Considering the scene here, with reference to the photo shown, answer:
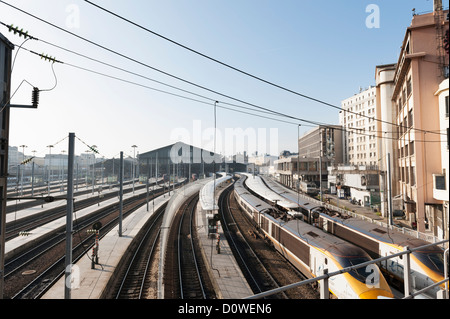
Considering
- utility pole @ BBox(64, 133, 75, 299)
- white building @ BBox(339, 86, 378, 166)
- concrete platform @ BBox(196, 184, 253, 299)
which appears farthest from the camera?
white building @ BBox(339, 86, 378, 166)

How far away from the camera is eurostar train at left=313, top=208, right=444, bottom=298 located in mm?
11930

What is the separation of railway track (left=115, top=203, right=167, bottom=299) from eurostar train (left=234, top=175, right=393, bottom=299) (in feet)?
28.3

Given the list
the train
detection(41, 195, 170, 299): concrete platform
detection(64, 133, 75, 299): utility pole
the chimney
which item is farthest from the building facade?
detection(64, 133, 75, 299): utility pole

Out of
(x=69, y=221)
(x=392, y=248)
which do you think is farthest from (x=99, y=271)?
(x=392, y=248)

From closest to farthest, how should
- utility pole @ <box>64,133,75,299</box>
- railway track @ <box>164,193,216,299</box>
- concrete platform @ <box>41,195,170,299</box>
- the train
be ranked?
utility pole @ <box>64,133,75,299</box> < concrete platform @ <box>41,195,170,299</box> < the train < railway track @ <box>164,193,216,299</box>

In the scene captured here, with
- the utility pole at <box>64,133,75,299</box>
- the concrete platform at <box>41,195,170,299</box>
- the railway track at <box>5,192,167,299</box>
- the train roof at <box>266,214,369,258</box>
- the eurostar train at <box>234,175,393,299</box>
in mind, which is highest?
the utility pole at <box>64,133,75,299</box>

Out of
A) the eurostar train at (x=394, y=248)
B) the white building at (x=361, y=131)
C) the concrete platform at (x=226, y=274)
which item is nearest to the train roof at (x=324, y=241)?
the eurostar train at (x=394, y=248)

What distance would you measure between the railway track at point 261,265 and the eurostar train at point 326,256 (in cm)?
65

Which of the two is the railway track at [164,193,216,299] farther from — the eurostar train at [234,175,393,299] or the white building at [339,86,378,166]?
the white building at [339,86,378,166]

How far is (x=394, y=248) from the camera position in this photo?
13781mm

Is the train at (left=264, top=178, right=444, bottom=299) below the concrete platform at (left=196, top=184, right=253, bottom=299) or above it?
above

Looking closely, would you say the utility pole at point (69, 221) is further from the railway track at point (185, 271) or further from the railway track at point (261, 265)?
the railway track at point (261, 265)
